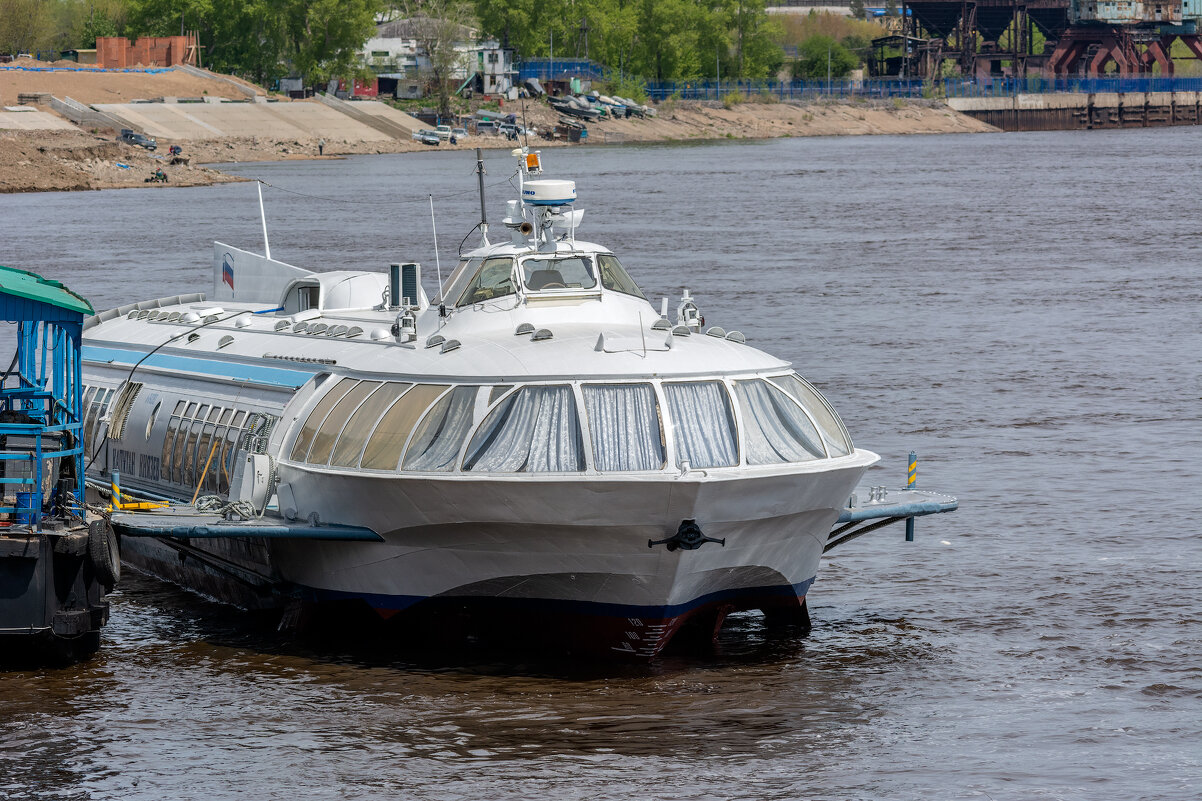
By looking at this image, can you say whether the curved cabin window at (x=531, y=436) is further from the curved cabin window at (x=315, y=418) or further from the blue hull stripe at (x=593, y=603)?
the curved cabin window at (x=315, y=418)

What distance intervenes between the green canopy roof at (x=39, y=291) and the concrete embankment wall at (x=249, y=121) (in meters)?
127

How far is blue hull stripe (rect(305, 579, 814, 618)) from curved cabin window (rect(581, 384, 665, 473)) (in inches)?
72.3

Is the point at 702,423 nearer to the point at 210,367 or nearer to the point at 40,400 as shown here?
the point at 210,367

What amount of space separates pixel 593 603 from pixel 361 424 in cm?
346

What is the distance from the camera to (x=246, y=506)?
21188 millimetres

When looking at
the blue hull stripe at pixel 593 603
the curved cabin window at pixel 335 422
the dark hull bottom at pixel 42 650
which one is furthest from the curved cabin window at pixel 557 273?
the dark hull bottom at pixel 42 650

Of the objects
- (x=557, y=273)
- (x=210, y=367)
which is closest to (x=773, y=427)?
(x=557, y=273)

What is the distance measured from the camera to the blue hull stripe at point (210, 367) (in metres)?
22.9

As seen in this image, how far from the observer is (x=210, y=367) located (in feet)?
81.1

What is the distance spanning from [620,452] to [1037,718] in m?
5.40

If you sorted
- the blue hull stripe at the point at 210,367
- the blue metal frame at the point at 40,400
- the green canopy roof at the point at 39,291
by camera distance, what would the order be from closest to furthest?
the blue metal frame at the point at 40,400 → the green canopy roof at the point at 39,291 → the blue hull stripe at the point at 210,367

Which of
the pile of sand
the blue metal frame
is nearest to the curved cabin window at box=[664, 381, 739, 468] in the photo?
the blue metal frame

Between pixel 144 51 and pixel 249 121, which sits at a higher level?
pixel 144 51

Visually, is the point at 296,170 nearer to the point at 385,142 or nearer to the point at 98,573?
the point at 385,142
